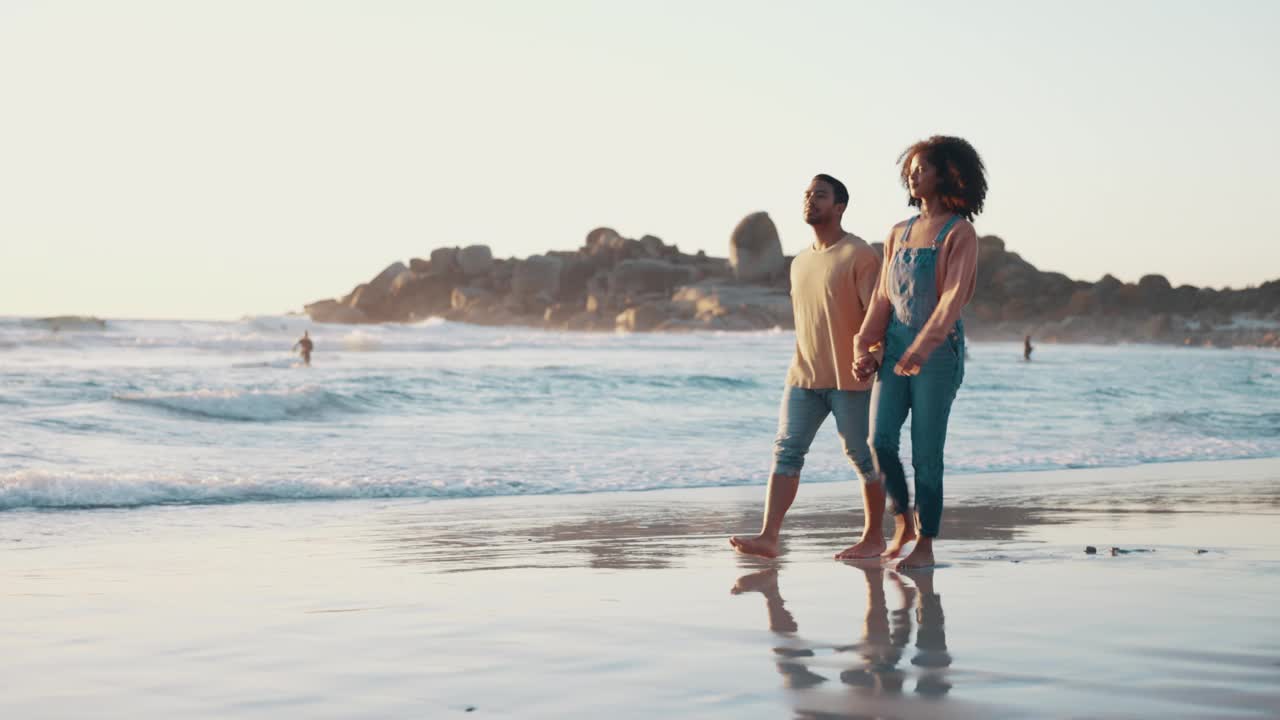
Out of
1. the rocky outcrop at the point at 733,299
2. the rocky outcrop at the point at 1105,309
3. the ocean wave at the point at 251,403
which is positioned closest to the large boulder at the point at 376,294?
the rocky outcrop at the point at 733,299

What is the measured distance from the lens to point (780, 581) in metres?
4.96

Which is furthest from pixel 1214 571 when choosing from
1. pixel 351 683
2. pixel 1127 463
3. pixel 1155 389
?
pixel 1155 389

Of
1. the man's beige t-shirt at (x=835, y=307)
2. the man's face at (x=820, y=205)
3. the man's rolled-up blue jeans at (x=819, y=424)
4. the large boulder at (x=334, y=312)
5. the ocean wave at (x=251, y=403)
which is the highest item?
the large boulder at (x=334, y=312)

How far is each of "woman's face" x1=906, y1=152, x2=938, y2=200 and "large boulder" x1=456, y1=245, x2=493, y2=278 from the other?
142263mm

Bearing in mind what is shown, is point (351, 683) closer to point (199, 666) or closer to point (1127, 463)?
point (199, 666)

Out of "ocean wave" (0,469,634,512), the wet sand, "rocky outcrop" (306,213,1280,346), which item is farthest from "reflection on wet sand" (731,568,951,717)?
"rocky outcrop" (306,213,1280,346)

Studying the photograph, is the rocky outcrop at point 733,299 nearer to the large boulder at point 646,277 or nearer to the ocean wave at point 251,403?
the large boulder at point 646,277

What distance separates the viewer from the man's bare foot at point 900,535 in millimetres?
5492

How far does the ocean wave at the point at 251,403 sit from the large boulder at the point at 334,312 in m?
124

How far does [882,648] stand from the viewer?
3617 millimetres

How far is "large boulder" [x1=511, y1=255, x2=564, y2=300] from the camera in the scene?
452 ft

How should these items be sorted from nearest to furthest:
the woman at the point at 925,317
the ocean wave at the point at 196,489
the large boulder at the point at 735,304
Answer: the woman at the point at 925,317, the ocean wave at the point at 196,489, the large boulder at the point at 735,304

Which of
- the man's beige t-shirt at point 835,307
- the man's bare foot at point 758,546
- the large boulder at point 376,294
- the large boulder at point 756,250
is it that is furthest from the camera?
the large boulder at point 376,294

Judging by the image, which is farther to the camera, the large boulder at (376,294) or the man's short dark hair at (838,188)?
the large boulder at (376,294)
